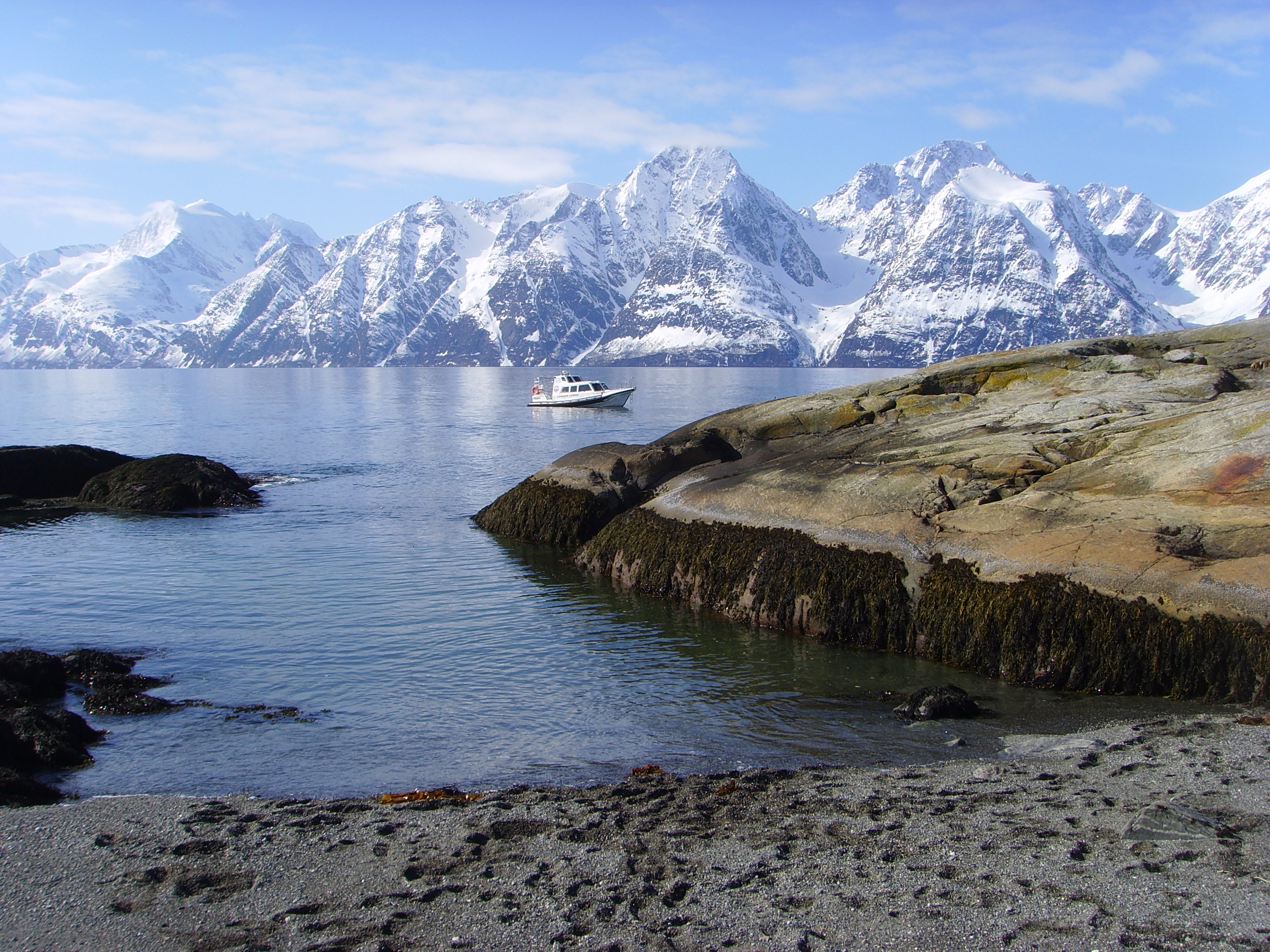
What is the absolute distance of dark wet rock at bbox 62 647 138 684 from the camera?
14.5 metres

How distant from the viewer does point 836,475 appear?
20031mm

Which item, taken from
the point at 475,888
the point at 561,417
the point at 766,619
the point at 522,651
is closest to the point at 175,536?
the point at 522,651

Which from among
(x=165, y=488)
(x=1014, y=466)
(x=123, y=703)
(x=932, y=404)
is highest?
(x=932, y=404)

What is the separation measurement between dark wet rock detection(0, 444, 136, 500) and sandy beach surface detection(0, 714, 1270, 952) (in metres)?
31.1

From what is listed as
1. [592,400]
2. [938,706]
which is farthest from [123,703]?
[592,400]

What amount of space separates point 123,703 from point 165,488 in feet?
74.7

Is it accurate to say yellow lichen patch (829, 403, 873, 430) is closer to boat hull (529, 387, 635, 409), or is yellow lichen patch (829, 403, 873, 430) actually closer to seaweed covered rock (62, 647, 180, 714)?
seaweed covered rock (62, 647, 180, 714)

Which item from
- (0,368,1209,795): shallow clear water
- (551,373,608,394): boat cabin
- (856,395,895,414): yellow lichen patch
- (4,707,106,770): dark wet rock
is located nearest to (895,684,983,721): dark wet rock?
(0,368,1209,795): shallow clear water

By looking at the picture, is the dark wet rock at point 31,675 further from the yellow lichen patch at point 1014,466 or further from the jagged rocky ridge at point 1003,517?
the yellow lichen patch at point 1014,466

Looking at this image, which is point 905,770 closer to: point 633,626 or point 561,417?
point 633,626

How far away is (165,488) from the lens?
33594 mm

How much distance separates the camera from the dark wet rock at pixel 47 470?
35094 millimetres

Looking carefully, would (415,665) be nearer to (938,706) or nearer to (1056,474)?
(938,706)

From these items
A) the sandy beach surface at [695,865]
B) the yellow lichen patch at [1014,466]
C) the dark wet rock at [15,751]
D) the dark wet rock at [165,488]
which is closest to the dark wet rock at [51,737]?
the dark wet rock at [15,751]
